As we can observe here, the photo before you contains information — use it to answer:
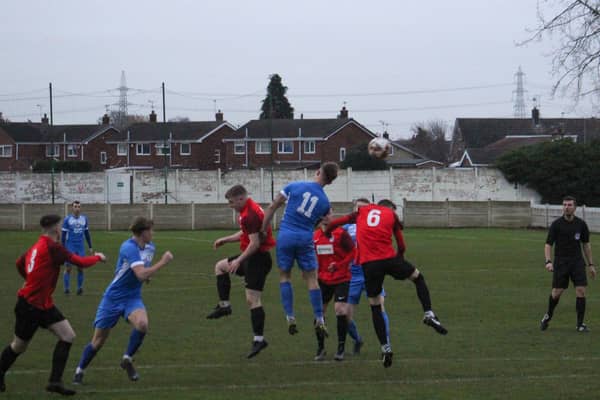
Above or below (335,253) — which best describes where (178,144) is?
above

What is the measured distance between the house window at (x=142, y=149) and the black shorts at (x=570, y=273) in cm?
8528

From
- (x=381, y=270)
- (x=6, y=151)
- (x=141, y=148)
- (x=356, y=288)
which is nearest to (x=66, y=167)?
(x=141, y=148)

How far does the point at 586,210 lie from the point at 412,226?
10006 mm

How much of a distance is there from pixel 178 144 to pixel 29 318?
88.7m

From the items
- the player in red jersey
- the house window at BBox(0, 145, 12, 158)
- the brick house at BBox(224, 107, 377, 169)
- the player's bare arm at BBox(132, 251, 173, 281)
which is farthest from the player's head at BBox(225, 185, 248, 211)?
the house window at BBox(0, 145, 12, 158)

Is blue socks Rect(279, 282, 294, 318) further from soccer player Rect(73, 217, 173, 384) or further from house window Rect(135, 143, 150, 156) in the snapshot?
house window Rect(135, 143, 150, 156)

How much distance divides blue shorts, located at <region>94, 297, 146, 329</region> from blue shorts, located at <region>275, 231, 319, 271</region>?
7.55 ft

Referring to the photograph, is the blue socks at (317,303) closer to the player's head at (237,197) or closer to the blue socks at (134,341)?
the player's head at (237,197)

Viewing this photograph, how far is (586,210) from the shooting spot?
51406mm

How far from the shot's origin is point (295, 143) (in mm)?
95250

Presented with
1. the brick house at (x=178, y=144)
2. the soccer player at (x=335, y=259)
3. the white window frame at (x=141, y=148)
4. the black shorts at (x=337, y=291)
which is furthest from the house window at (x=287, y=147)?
the soccer player at (x=335, y=259)

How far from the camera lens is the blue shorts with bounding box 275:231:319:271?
505 inches

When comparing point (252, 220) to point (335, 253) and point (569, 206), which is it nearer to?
point (335, 253)

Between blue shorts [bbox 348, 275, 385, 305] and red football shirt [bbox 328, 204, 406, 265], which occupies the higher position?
red football shirt [bbox 328, 204, 406, 265]
